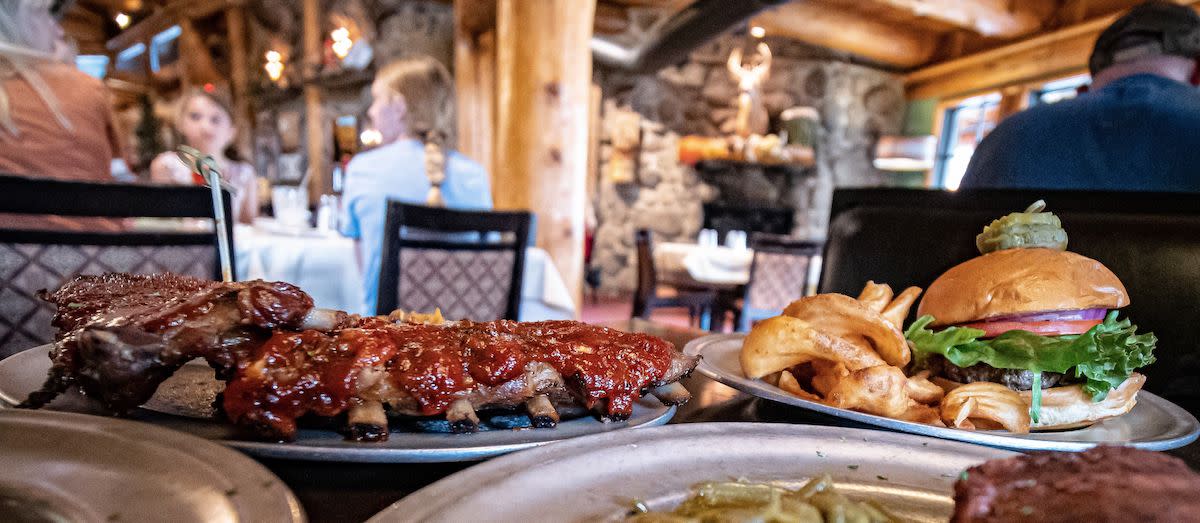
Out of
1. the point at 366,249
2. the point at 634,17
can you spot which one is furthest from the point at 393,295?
the point at 634,17

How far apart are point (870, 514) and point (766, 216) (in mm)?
10514

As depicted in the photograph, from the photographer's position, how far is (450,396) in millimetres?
761

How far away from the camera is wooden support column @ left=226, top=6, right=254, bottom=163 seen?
1242 cm

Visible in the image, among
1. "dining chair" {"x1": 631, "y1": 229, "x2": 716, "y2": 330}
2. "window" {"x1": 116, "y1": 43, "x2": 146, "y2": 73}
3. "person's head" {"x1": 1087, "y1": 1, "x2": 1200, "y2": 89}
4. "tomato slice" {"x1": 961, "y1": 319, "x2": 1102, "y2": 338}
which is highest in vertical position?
"window" {"x1": 116, "y1": 43, "x2": 146, "y2": 73}

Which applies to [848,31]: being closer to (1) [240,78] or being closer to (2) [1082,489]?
(2) [1082,489]

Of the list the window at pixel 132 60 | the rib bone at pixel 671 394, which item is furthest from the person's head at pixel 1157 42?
the window at pixel 132 60

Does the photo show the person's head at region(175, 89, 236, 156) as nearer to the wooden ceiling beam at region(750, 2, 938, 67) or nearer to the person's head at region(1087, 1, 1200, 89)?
the person's head at region(1087, 1, 1200, 89)

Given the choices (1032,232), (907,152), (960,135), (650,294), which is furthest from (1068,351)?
(960,135)

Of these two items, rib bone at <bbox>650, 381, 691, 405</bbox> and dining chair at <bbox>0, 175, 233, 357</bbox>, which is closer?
rib bone at <bbox>650, 381, 691, 405</bbox>

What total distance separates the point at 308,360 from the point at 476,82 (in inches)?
320

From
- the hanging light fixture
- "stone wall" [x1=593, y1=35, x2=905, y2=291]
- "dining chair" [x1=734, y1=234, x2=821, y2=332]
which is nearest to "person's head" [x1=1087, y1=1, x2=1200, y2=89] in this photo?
A: "dining chair" [x1=734, y1=234, x2=821, y2=332]

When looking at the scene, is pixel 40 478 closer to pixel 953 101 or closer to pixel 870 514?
pixel 870 514

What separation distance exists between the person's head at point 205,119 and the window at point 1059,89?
989cm

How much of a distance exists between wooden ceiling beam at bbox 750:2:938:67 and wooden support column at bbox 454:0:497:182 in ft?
13.1
